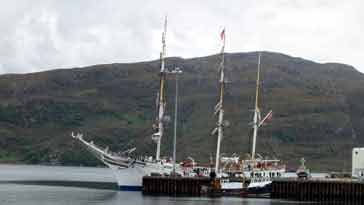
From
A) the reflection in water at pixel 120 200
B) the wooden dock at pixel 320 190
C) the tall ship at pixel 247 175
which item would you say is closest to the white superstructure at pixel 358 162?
the wooden dock at pixel 320 190

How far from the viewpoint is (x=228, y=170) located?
125 meters

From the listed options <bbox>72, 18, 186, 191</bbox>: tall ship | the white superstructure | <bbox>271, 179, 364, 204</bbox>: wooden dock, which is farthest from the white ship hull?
the white superstructure

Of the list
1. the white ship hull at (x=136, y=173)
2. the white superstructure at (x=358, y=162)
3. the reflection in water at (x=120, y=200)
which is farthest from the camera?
the white superstructure at (x=358, y=162)

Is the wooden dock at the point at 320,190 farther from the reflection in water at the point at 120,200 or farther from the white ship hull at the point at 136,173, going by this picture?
the white ship hull at the point at 136,173

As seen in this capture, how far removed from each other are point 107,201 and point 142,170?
1419cm

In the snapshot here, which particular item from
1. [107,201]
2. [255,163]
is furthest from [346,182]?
[107,201]

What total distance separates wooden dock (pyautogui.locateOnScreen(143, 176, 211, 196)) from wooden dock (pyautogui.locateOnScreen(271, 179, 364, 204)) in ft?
37.4

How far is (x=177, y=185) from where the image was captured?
393ft

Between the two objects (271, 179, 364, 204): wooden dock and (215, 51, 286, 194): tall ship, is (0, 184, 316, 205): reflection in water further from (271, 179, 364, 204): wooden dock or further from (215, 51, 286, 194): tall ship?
(271, 179, 364, 204): wooden dock

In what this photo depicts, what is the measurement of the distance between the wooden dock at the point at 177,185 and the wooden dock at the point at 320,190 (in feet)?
37.4

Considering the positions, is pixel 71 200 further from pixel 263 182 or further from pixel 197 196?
pixel 263 182

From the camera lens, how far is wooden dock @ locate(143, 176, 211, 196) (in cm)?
11912

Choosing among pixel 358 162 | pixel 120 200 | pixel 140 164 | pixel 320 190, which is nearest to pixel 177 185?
pixel 140 164

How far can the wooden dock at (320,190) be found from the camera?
115 m
